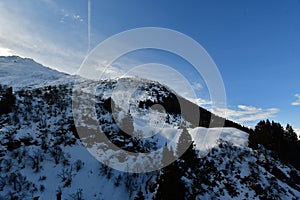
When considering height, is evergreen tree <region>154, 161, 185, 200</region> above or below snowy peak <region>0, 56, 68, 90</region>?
below

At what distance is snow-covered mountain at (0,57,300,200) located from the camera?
60.8 feet


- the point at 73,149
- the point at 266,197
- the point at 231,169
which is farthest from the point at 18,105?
the point at 266,197

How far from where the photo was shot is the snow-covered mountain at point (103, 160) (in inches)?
730

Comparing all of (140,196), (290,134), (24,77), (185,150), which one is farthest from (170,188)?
(24,77)

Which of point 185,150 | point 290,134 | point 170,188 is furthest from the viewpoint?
point 290,134

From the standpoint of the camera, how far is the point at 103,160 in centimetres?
2222

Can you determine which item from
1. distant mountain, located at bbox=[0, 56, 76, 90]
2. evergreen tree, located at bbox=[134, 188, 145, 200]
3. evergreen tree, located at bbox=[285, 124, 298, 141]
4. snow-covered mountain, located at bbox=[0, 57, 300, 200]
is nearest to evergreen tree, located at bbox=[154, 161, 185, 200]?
snow-covered mountain, located at bbox=[0, 57, 300, 200]

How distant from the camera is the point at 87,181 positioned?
63.7 ft

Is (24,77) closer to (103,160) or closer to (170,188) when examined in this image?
(103,160)

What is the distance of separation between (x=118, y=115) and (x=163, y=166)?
13681 millimetres

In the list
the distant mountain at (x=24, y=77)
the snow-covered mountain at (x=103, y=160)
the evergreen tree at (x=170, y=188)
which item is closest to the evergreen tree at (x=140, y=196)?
the snow-covered mountain at (x=103, y=160)

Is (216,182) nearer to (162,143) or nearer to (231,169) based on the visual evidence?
(231,169)

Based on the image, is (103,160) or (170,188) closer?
(170,188)

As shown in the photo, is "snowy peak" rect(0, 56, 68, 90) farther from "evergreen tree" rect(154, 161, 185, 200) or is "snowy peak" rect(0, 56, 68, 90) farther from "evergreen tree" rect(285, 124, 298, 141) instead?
"evergreen tree" rect(285, 124, 298, 141)
